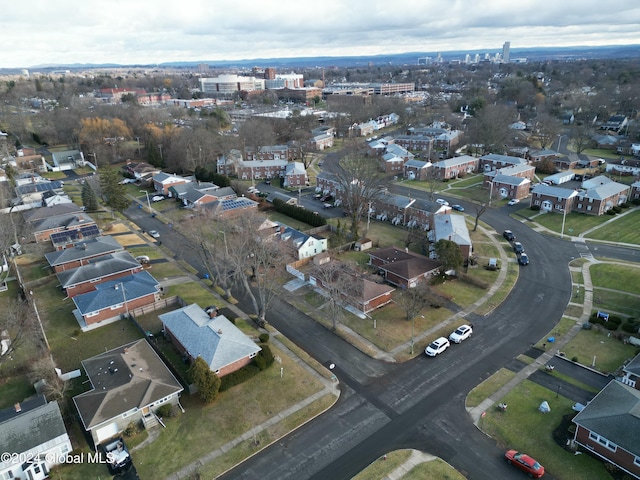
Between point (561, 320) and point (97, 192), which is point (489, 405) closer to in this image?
point (561, 320)

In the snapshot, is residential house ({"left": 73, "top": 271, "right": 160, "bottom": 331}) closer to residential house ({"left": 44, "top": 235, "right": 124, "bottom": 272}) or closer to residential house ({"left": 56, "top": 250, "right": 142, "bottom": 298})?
residential house ({"left": 56, "top": 250, "right": 142, "bottom": 298})

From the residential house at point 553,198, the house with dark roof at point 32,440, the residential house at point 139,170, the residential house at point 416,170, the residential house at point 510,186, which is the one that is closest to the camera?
the house with dark roof at point 32,440

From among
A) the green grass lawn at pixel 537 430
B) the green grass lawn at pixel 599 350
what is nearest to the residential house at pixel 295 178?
the green grass lawn at pixel 599 350

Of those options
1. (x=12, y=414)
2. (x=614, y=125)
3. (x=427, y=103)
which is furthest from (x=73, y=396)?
(x=427, y=103)

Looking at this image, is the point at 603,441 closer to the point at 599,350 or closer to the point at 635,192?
the point at 599,350

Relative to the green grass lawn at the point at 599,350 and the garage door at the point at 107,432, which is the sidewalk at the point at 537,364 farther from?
the garage door at the point at 107,432
